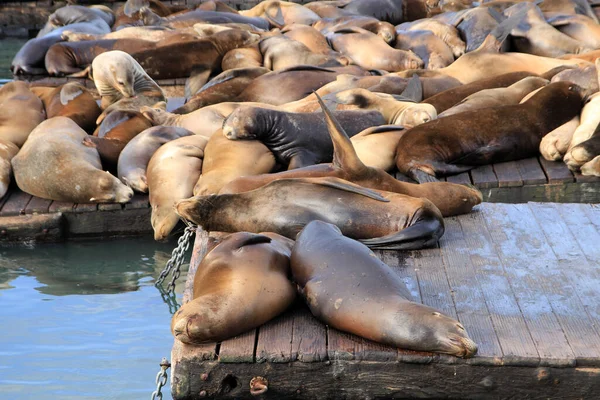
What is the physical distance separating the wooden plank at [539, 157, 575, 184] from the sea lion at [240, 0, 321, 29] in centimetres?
563

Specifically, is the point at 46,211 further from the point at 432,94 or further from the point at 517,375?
the point at 517,375

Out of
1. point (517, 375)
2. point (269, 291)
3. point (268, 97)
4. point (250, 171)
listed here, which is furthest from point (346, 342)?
point (268, 97)

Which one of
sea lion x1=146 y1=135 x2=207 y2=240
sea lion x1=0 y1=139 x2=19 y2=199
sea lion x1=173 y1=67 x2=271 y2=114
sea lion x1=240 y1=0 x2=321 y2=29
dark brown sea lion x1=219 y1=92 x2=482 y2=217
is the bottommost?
sea lion x1=240 y1=0 x2=321 y2=29

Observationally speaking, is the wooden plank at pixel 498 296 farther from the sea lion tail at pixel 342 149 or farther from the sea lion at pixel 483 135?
the sea lion at pixel 483 135

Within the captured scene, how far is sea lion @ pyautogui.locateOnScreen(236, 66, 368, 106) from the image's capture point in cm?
751

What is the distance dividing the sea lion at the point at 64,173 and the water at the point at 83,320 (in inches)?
14.6

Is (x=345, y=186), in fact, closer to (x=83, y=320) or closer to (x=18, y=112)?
(x=83, y=320)

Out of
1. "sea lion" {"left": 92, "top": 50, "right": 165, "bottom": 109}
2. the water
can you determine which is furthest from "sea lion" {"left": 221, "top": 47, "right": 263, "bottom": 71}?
the water

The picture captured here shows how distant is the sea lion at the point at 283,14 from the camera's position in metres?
11.2

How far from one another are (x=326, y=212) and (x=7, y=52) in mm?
12785

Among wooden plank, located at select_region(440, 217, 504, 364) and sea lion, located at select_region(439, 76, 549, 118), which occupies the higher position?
wooden plank, located at select_region(440, 217, 504, 364)

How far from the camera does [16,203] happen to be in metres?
6.31

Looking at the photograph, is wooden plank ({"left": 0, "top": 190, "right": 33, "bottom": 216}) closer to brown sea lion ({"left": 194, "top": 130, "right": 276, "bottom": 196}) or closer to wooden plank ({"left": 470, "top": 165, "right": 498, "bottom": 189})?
brown sea lion ({"left": 194, "top": 130, "right": 276, "bottom": 196})

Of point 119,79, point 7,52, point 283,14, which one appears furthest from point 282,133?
point 7,52
